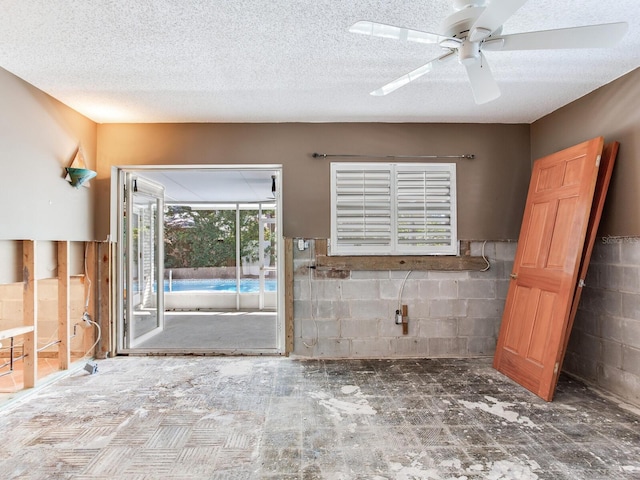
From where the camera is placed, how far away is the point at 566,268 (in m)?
3.08

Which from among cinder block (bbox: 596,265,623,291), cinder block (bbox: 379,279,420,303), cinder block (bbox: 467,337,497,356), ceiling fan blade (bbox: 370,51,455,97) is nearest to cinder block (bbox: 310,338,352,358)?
cinder block (bbox: 379,279,420,303)

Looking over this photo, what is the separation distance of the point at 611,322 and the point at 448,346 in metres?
1.43

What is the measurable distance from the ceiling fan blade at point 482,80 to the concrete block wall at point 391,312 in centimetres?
208

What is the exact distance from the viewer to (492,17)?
1.72m

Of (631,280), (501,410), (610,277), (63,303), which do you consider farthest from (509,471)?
(63,303)

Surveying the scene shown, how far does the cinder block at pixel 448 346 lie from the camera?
161 inches

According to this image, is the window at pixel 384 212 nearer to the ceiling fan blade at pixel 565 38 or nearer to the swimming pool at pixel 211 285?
the ceiling fan blade at pixel 565 38

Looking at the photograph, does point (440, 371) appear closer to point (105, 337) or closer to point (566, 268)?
point (566, 268)

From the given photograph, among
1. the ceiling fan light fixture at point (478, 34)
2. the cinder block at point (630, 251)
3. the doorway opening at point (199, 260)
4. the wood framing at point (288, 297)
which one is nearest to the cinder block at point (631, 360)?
the cinder block at point (630, 251)

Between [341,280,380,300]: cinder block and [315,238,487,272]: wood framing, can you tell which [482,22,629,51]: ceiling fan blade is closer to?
[315,238,487,272]: wood framing

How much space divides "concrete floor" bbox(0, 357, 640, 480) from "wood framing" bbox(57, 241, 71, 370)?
0.26m

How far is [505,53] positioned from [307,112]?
5.79 feet

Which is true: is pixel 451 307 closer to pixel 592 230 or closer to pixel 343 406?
pixel 592 230

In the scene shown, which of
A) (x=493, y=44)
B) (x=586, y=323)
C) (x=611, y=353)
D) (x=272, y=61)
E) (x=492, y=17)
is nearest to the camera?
(x=492, y=17)
